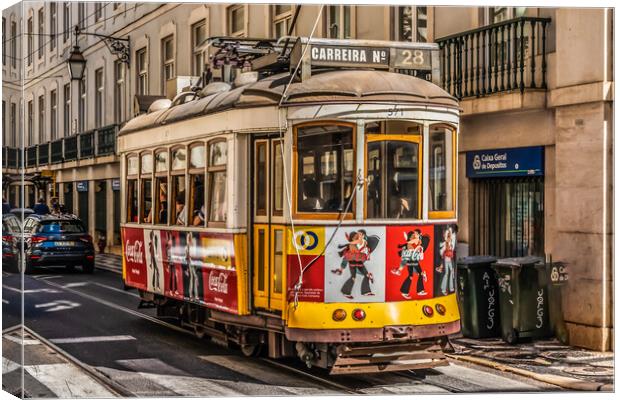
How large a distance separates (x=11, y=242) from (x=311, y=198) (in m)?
2.95

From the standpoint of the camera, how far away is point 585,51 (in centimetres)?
1196

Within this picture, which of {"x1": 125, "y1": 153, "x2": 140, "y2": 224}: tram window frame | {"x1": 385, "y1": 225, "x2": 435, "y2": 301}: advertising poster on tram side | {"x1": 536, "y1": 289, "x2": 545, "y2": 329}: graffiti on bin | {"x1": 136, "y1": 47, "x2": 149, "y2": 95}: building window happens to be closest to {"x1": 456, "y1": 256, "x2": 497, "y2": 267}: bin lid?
{"x1": 536, "y1": 289, "x2": 545, "y2": 329}: graffiti on bin

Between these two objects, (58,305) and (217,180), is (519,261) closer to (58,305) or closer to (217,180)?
(217,180)

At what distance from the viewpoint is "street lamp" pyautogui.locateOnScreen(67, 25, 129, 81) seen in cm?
1157

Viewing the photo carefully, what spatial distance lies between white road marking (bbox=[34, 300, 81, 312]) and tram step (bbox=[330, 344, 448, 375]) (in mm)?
2831

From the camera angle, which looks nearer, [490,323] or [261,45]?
[261,45]

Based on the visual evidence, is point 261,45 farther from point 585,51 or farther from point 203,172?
point 585,51

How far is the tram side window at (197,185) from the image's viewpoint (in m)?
11.5

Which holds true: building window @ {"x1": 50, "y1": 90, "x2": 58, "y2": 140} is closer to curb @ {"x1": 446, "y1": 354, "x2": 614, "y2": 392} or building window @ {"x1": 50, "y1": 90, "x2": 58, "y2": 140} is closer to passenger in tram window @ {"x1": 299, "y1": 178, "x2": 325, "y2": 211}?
passenger in tram window @ {"x1": 299, "y1": 178, "x2": 325, "y2": 211}

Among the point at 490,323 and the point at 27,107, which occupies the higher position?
the point at 27,107

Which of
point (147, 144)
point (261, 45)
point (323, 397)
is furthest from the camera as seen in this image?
point (147, 144)

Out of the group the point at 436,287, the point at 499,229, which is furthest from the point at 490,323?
the point at 436,287

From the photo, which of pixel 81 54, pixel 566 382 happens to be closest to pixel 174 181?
pixel 81 54

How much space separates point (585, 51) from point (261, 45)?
3.37 m
